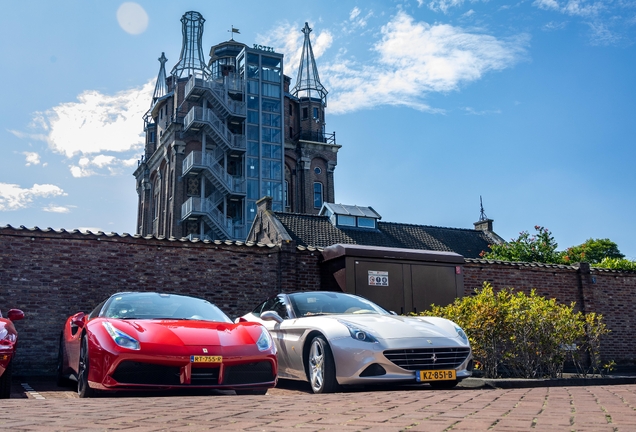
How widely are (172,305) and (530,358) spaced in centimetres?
536

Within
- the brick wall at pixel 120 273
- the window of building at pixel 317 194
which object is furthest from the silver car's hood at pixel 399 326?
the window of building at pixel 317 194

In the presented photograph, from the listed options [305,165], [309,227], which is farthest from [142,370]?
[305,165]

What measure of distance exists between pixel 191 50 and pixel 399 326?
4722 centimetres

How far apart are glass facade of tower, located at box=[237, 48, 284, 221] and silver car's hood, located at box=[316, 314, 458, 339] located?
3777 cm

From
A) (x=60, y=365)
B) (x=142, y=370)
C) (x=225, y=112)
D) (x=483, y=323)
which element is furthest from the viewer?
(x=225, y=112)

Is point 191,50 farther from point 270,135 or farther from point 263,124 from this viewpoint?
point 270,135

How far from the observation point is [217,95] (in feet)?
148

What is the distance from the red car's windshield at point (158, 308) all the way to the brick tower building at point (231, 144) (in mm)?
34735

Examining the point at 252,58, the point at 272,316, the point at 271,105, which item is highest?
the point at 252,58

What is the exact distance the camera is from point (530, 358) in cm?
904

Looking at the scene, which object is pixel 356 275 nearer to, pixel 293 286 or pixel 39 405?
pixel 293 286

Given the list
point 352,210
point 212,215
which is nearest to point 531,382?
point 352,210

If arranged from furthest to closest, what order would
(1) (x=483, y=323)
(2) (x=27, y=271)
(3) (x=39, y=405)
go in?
(2) (x=27, y=271) < (1) (x=483, y=323) < (3) (x=39, y=405)

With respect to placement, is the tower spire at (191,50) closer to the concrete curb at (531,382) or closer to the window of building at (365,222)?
the window of building at (365,222)
